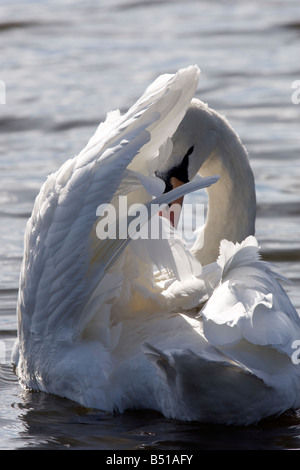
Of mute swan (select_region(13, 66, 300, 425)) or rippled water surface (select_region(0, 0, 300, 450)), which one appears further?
rippled water surface (select_region(0, 0, 300, 450))

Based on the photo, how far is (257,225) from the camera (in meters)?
8.12

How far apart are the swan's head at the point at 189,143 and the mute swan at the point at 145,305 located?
62 cm

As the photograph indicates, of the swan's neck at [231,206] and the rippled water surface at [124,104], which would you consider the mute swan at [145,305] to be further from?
the swan's neck at [231,206]

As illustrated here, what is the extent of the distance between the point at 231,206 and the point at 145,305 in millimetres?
1093

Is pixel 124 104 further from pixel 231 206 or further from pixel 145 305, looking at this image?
pixel 145 305

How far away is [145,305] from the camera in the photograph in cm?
508

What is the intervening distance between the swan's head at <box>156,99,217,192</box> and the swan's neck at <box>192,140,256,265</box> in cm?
11

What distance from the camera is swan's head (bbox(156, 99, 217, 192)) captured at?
232 inches

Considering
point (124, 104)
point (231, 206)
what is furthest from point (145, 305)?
point (124, 104)

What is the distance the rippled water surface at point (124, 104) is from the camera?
4852 mm

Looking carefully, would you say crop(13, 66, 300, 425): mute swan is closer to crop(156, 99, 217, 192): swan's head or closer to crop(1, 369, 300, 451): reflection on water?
crop(1, 369, 300, 451): reflection on water

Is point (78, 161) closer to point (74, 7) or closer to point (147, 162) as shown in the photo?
point (147, 162)

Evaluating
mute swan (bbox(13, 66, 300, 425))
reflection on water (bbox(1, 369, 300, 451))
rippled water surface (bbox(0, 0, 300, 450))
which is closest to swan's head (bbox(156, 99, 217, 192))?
mute swan (bbox(13, 66, 300, 425))
